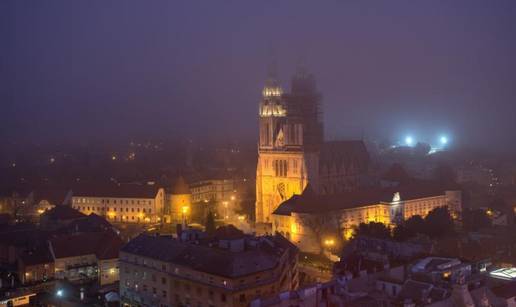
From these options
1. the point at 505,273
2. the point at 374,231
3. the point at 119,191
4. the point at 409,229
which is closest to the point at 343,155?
the point at 409,229

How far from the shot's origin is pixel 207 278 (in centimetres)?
3641

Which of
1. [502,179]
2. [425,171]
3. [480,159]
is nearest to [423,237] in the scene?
[502,179]

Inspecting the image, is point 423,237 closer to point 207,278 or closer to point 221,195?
point 207,278

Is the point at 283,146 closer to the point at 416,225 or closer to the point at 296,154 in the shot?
the point at 296,154

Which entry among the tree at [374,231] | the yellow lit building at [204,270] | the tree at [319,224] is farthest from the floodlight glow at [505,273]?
the tree at [319,224]

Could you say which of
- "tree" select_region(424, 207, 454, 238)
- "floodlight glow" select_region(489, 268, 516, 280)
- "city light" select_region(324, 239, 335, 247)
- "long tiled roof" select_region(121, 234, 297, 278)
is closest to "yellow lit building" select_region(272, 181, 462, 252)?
"city light" select_region(324, 239, 335, 247)

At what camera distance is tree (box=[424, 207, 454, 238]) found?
176ft

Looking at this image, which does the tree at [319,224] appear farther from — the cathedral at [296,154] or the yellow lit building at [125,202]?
the yellow lit building at [125,202]

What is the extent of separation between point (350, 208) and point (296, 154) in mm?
10905

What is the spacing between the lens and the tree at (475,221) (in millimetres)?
59791

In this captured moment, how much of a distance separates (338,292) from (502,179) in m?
102

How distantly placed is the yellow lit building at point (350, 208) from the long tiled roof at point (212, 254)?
13.7 m

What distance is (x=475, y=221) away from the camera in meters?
60.2

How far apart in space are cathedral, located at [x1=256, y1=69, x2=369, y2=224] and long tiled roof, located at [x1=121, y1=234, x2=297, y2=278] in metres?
26.8
